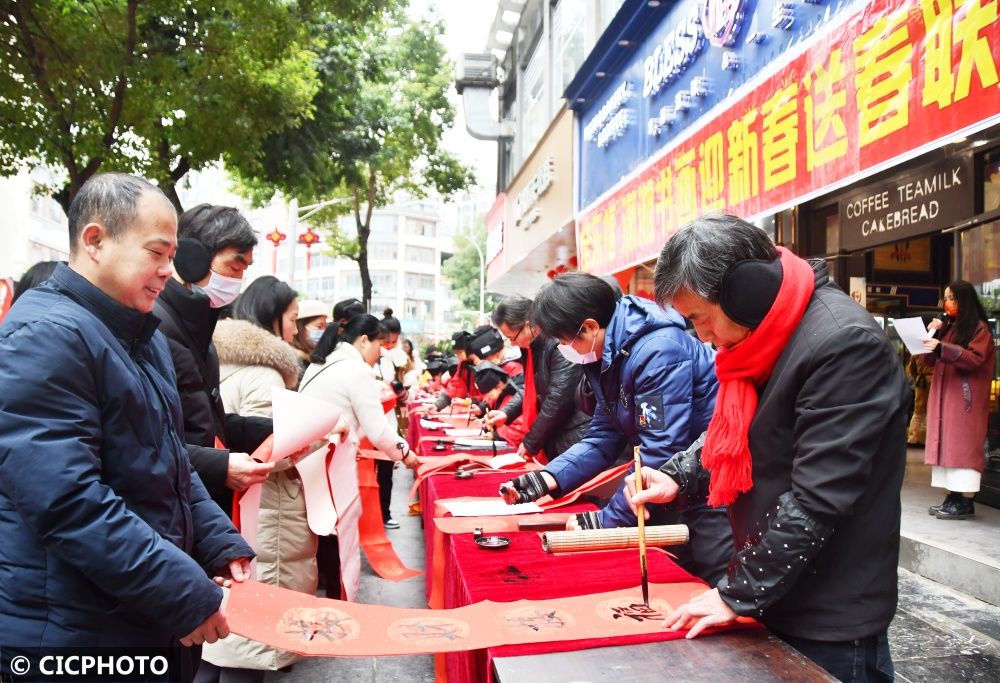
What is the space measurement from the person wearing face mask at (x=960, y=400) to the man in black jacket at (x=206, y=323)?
4.84 meters

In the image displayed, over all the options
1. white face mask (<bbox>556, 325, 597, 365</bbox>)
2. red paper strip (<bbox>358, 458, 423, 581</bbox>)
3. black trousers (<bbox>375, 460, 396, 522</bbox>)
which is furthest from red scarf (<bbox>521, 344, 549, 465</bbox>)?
white face mask (<bbox>556, 325, 597, 365</bbox>)

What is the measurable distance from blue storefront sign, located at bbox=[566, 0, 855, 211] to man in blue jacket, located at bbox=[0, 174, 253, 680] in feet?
13.1

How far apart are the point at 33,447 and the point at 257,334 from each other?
1657 millimetres

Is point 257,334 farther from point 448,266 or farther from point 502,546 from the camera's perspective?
point 448,266

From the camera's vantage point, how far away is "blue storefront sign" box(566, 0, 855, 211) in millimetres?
4961

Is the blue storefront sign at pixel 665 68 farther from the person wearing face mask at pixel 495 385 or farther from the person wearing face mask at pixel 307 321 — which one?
the person wearing face mask at pixel 307 321

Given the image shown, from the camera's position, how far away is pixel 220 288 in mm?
2629

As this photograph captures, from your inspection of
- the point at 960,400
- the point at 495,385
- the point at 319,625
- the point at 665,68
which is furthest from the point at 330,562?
the point at 665,68

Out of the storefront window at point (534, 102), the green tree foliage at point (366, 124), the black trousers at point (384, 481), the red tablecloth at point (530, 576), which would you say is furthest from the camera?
the storefront window at point (534, 102)

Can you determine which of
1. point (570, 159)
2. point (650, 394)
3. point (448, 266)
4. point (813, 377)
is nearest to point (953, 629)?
point (650, 394)

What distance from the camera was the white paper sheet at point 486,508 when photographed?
9.21 ft

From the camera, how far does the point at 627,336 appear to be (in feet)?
8.39

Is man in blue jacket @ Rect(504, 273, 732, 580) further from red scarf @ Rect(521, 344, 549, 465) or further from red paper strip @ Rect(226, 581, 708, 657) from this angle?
red scarf @ Rect(521, 344, 549, 465)

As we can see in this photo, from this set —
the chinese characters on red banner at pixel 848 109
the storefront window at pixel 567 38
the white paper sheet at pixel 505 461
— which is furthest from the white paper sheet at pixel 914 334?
the storefront window at pixel 567 38
